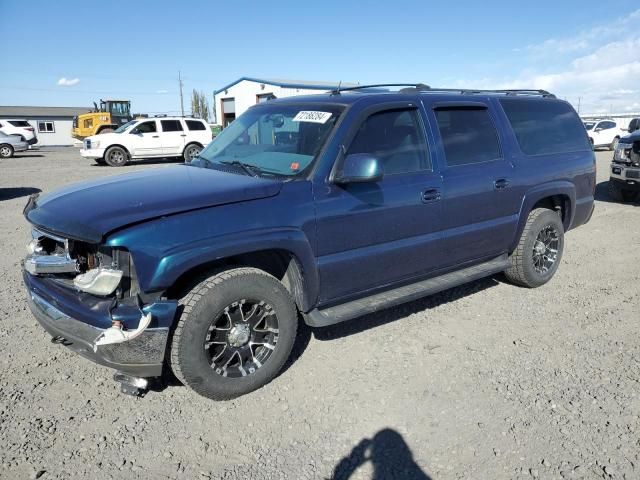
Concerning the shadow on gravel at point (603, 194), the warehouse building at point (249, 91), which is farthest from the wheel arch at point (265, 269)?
the warehouse building at point (249, 91)

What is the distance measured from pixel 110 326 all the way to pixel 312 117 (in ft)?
6.64

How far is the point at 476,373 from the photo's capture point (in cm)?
351

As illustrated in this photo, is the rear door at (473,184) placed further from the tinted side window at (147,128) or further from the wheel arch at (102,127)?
the wheel arch at (102,127)

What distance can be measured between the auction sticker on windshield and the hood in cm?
69

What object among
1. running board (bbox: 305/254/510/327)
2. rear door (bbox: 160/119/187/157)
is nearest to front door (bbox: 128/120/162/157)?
rear door (bbox: 160/119/187/157)

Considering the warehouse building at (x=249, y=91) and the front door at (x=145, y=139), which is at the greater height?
the warehouse building at (x=249, y=91)

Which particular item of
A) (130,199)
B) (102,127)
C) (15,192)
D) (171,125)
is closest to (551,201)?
(130,199)

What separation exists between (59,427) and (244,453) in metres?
1.13

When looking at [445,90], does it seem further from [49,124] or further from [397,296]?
[49,124]

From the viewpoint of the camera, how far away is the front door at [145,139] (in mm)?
18828

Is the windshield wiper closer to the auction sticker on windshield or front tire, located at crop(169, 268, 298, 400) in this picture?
the auction sticker on windshield

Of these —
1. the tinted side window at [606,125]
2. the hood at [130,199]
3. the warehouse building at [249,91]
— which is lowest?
the hood at [130,199]

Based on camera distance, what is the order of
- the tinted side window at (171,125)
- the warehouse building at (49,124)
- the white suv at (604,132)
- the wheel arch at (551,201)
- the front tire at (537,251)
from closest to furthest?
the wheel arch at (551,201), the front tire at (537,251), the tinted side window at (171,125), the white suv at (604,132), the warehouse building at (49,124)

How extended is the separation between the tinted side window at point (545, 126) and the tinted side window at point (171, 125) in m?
16.4
